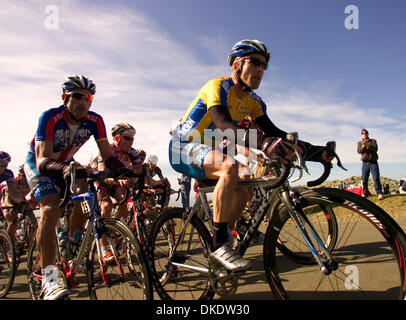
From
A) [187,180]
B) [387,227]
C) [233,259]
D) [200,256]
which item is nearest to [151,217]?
[200,256]

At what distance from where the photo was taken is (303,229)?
2178 millimetres

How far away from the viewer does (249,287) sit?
10.9 feet

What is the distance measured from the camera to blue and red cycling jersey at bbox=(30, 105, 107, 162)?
327 centimetres

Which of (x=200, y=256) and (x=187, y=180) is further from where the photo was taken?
(x=187, y=180)

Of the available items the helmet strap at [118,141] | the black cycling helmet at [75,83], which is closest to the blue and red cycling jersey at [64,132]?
the black cycling helmet at [75,83]

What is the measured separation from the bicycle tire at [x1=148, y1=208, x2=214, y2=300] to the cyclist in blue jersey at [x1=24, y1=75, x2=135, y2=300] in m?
0.86

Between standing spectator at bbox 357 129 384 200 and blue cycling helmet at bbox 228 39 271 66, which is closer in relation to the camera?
blue cycling helmet at bbox 228 39 271 66

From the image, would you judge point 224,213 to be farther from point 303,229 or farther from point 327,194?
point 327,194

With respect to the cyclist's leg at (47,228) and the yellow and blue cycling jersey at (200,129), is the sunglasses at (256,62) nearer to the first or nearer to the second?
the yellow and blue cycling jersey at (200,129)

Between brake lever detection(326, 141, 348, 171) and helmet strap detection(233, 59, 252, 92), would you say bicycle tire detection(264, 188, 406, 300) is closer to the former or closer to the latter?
brake lever detection(326, 141, 348, 171)

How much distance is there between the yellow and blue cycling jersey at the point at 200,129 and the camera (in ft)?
9.35

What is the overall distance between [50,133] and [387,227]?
349 centimetres

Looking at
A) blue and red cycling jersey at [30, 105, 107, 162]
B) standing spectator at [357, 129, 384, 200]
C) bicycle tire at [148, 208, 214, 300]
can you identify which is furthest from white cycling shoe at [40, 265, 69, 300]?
standing spectator at [357, 129, 384, 200]
